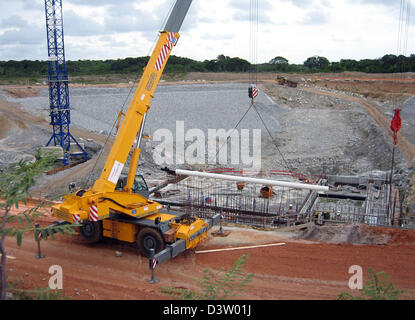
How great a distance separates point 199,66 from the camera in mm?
78438

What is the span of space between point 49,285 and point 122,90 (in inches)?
1518

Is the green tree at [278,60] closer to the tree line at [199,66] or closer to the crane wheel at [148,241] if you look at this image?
the tree line at [199,66]

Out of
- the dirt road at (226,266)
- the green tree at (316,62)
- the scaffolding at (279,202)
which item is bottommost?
the scaffolding at (279,202)

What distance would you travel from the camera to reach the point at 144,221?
11.1m

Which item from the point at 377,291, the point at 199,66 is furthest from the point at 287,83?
the point at 377,291

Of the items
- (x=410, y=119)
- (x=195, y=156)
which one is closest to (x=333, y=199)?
(x=195, y=156)

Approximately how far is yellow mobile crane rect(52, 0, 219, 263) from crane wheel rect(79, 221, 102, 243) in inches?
11.2

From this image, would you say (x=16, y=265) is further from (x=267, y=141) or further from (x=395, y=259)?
(x=267, y=141)

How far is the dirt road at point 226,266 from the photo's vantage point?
31.0 feet

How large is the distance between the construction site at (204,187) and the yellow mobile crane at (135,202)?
0.04 m

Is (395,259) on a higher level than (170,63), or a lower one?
lower

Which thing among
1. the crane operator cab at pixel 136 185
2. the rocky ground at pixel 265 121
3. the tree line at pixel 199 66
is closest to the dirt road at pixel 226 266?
the crane operator cab at pixel 136 185

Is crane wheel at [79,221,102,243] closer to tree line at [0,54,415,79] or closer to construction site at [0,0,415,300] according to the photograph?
construction site at [0,0,415,300]

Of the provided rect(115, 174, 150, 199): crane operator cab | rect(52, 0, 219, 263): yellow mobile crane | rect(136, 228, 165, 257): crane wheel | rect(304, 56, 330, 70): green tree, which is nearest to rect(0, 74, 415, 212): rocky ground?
rect(115, 174, 150, 199): crane operator cab
